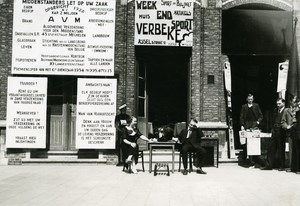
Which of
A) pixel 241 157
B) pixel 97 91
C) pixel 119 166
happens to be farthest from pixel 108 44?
pixel 241 157

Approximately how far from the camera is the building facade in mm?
13977

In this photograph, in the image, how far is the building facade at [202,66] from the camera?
13977 millimetres

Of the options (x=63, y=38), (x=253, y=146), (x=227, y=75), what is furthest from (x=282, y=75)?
(x=63, y=38)

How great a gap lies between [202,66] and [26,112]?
5799 millimetres

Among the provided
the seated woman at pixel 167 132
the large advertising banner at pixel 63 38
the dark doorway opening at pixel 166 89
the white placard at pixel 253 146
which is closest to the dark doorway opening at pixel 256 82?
the dark doorway opening at pixel 166 89

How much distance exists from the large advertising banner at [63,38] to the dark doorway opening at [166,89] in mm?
1768

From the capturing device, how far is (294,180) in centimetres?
1017

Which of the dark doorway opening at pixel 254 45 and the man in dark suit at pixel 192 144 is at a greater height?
the dark doorway opening at pixel 254 45

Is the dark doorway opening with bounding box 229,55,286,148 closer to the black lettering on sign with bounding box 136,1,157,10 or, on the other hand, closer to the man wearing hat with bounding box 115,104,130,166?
the black lettering on sign with bounding box 136,1,157,10

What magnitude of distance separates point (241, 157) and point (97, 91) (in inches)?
201

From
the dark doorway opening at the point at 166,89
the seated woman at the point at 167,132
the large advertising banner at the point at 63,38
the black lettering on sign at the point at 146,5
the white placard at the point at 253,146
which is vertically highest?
the black lettering on sign at the point at 146,5

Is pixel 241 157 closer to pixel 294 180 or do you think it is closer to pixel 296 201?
pixel 294 180

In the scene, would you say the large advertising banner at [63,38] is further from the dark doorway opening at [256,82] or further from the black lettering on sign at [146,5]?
the dark doorway opening at [256,82]

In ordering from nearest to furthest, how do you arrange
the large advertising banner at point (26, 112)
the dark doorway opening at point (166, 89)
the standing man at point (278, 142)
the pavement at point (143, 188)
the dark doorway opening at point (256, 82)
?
the pavement at point (143, 188) < the standing man at point (278, 142) < the large advertising banner at point (26, 112) < the dark doorway opening at point (256, 82) < the dark doorway opening at point (166, 89)
